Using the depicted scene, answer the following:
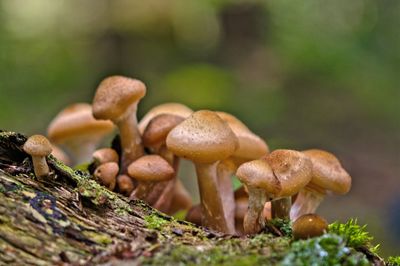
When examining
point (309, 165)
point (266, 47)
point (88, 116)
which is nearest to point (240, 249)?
point (309, 165)

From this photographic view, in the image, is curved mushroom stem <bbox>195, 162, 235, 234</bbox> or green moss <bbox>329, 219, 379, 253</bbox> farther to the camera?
curved mushroom stem <bbox>195, 162, 235, 234</bbox>

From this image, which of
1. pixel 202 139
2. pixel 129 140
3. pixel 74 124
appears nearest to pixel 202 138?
pixel 202 139

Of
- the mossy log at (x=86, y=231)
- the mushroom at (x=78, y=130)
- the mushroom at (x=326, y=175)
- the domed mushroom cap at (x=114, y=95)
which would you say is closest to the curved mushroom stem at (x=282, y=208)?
the mushroom at (x=326, y=175)

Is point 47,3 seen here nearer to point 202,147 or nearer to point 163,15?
point 163,15

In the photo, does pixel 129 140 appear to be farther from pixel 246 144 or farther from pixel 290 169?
pixel 290 169

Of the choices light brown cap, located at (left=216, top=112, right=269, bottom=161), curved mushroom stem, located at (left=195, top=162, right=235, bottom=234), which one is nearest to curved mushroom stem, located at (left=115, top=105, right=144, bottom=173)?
curved mushroom stem, located at (left=195, top=162, right=235, bottom=234)

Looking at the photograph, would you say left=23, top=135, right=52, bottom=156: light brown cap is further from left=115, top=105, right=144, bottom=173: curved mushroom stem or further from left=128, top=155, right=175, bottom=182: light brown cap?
left=115, top=105, right=144, bottom=173: curved mushroom stem

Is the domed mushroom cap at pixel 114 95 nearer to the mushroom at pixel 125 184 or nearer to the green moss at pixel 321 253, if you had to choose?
the mushroom at pixel 125 184
